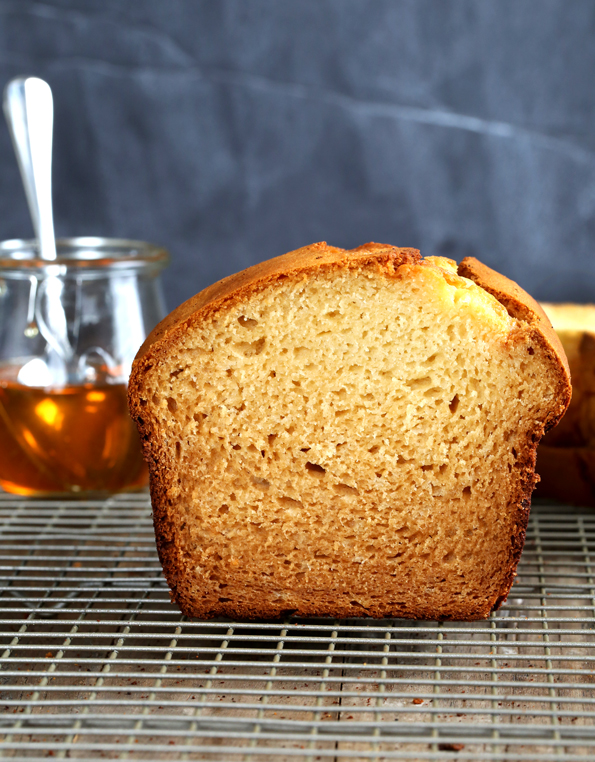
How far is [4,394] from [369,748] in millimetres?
1207

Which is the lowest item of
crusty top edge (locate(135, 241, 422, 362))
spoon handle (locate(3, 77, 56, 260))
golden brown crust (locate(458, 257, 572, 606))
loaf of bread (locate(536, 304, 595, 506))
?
loaf of bread (locate(536, 304, 595, 506))

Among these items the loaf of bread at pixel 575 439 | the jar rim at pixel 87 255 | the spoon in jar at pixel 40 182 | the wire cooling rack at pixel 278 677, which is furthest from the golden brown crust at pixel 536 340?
the spoon in jar at pixel 40 182

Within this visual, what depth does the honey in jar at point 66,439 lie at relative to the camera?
6.22ft

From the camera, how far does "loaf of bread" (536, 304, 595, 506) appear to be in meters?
1.87

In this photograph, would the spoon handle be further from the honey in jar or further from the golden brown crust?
the golden brown crust

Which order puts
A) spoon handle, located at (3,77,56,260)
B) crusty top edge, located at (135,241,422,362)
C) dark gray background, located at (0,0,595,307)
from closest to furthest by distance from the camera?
crusty top edge, located at (135,241,422,362)
spoon handle, located at (3,77,56,260)
dark gray background, located at (0,0,595,307)

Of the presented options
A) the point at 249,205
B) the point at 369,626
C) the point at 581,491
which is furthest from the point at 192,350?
the point at 249,205

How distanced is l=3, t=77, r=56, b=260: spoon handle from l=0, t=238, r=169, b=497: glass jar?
0.10m

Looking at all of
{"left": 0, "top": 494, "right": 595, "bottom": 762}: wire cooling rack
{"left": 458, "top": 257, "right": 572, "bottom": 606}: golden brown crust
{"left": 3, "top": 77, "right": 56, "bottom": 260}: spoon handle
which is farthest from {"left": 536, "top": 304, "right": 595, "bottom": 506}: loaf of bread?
{"left": 3, "top": 77, "right": 56, "bottom": 260}: spoon handle

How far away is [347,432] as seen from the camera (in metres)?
1.40

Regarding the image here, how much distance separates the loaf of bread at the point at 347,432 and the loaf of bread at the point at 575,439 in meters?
0.48

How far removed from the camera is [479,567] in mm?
1450

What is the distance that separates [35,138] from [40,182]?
10cm

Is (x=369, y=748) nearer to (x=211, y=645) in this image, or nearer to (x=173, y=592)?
(x=211, y=645)
